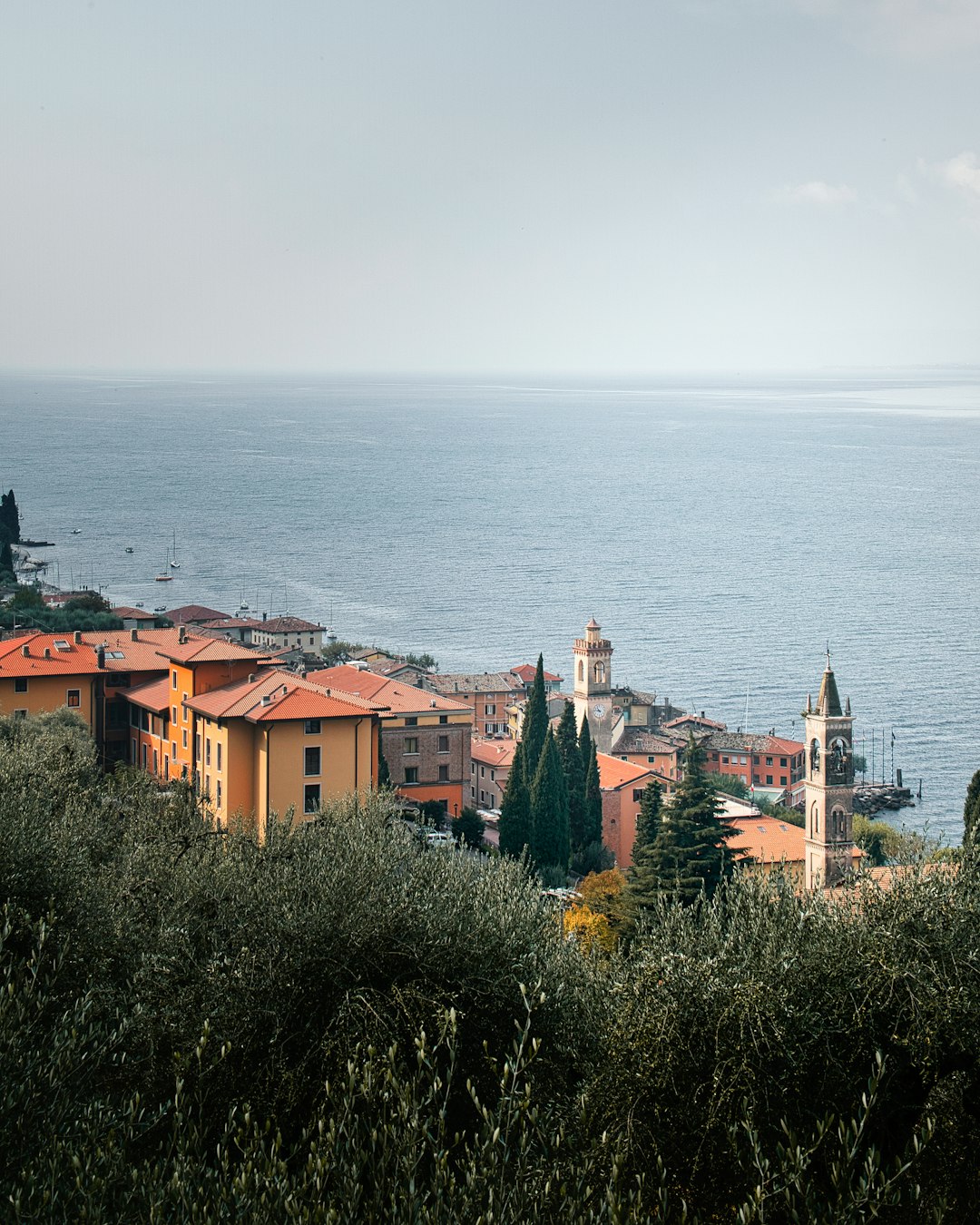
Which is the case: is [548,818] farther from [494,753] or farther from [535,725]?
[494,753]

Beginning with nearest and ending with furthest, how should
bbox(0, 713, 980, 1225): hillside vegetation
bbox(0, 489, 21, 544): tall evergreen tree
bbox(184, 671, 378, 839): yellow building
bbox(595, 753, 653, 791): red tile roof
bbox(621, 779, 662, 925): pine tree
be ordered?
bbox(0, 713, 980, 1225): hillside vegetation < bbox(621, 779, 662, 925): pine tree < bbox(184, 671, 378, 839): yellow building < bbox(595, 753, 653, 791): red tile roof < bbox(0, 489, 21, 544): tall evergreen tree

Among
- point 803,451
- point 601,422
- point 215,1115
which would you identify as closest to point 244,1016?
point 215,1115

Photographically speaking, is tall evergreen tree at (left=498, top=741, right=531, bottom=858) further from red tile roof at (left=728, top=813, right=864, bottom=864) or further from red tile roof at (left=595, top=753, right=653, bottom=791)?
red tile roof at (left=595, top=753, right=653, bottom=791)

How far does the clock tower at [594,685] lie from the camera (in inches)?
1335

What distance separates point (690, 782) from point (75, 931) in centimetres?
1131

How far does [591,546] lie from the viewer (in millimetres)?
67812

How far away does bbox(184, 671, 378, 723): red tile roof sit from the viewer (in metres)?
16.7

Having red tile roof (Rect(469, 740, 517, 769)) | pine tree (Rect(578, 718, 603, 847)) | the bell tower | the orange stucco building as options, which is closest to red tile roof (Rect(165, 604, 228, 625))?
red tile roof (Rect(469, 740, 517, 769))

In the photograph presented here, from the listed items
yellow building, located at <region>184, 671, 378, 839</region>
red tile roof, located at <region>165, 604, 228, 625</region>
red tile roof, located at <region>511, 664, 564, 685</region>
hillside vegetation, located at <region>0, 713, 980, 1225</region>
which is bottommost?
red tile roof, located at <region>511, 664, 564, 685</region>

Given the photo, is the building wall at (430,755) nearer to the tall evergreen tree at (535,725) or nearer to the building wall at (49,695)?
the tall evergreen tree at (535,725)

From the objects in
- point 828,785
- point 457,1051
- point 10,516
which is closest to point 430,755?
point 828,785

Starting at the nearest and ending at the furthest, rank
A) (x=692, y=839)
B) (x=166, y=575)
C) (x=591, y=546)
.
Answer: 1. (x=692, y=839)
2. (x=166, y=575)
3. (x=591, y=546)

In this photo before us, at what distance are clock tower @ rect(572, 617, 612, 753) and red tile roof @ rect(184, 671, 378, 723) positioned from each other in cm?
1615

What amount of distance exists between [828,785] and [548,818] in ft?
12.6
